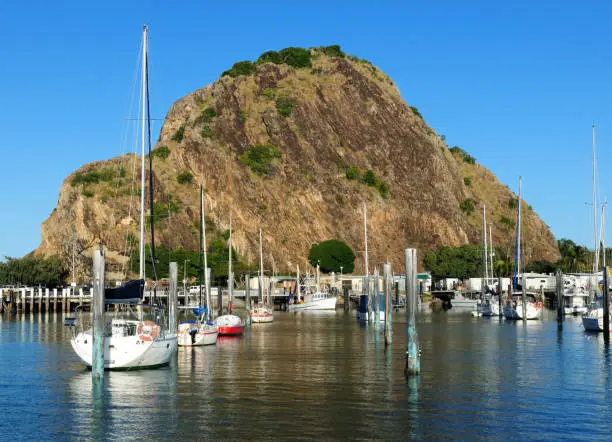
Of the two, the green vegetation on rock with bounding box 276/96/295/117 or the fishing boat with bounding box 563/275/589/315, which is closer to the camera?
the fishing boat with bounding box 563/275/589/315

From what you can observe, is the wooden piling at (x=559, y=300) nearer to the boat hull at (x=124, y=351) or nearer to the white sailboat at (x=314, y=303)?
the boat hull at (x=124, y=351)

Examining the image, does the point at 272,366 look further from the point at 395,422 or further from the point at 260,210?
the point at 260,210

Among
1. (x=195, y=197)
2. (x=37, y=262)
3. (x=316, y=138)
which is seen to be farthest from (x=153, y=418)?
(x=316, y=138)

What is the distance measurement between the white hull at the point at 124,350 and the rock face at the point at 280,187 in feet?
364

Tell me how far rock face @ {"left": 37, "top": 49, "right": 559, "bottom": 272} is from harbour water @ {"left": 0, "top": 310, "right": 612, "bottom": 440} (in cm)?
10142

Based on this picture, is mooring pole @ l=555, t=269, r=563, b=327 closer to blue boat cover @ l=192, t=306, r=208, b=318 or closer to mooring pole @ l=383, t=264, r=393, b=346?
mooring pole @ l=383, t=264, r=393, b=346

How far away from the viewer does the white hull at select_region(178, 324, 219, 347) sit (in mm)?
58000

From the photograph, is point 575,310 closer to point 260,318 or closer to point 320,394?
point 260,318

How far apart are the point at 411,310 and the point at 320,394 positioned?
5673 millimetres

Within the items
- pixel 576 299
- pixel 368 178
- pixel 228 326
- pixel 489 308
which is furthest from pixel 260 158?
pixel 228 326

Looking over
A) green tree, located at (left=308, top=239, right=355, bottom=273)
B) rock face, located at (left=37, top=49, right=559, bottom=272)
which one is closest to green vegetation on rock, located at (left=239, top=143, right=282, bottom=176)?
rock face, located at (left=37, top=49, right=559, bottom=272)

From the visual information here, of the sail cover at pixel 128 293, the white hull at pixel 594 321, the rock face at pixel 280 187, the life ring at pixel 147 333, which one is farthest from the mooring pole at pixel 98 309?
the rock face at pixel 280 187

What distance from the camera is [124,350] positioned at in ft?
138

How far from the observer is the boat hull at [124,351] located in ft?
138
